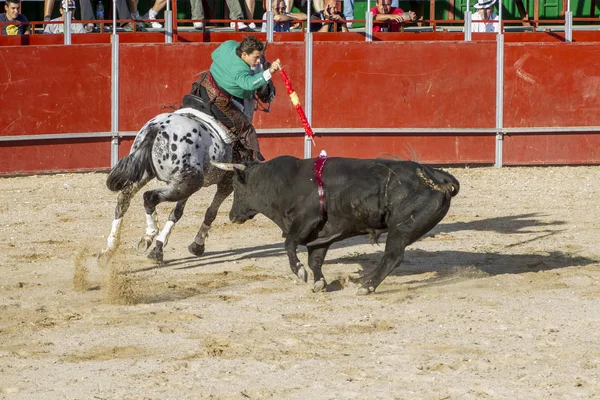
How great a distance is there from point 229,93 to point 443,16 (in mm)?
10388

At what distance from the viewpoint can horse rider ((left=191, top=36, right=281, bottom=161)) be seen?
9.36 metres

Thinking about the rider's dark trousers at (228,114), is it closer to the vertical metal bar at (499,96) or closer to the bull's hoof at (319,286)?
the bull's hoof at (319,286)

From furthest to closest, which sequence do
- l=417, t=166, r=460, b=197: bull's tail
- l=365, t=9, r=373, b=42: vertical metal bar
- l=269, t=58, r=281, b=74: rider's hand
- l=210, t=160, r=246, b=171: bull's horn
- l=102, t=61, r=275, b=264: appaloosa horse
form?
l=365, t=9, r=373, b=42: vertical metal bar < l=102, t=61, r=275, b=264: appaloosa horse < l=269, t=58, r=281, b=74: rider's hand < l=210, t=160, r=246, b=171: bull's horn < l=417, t=166, r=460, b=197: bull's tail

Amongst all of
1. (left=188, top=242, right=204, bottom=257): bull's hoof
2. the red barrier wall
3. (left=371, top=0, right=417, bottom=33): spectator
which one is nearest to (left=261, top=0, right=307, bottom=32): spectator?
the red barrier wall

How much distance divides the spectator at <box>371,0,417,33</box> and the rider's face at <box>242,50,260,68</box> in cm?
726

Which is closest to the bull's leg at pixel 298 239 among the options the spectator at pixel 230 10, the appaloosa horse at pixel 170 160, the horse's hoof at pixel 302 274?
the horse's hoof at pixel 302 274

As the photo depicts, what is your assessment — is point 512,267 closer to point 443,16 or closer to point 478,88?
point 478,88

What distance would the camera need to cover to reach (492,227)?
11414mm

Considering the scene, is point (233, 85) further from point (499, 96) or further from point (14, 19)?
point (499, 96)

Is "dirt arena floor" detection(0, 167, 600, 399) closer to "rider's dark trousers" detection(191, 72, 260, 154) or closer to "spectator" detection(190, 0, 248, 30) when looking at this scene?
"rider's dark trousers" detection(191, 72, 260, 154)

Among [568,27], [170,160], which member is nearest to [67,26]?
[170,160]

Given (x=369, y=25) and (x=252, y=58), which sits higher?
(x=369, y=25)

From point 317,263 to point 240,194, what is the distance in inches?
31.0

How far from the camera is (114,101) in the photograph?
15078mm
